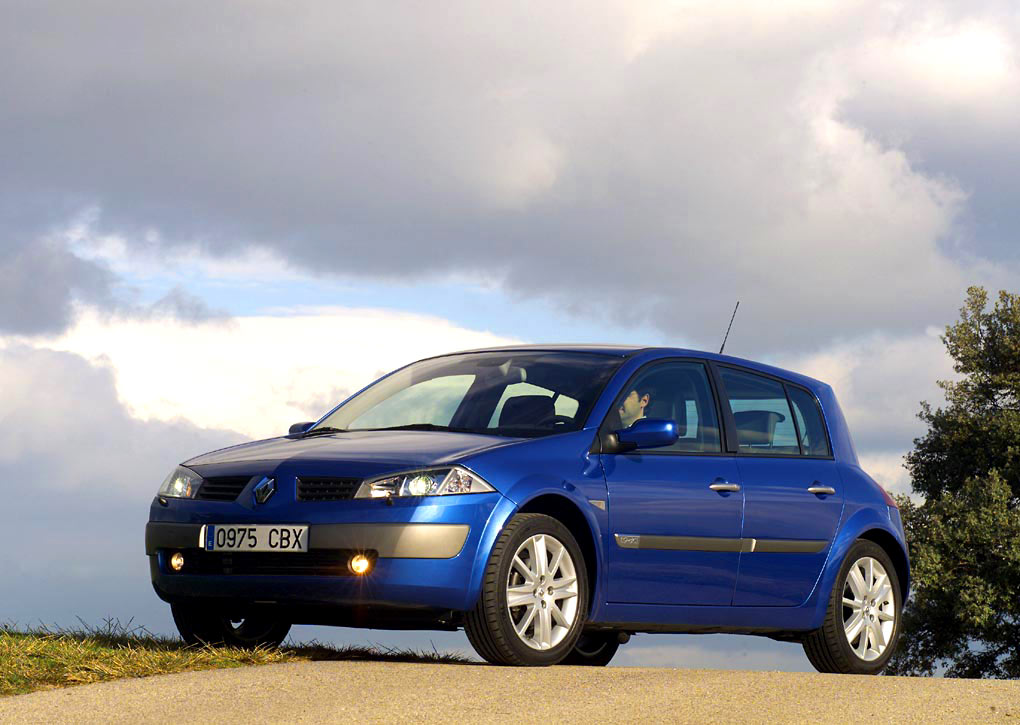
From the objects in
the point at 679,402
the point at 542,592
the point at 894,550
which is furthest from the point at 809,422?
the point at 542,592

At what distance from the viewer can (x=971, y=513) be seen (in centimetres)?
Result: 3131

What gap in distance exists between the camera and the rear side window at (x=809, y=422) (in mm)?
9289

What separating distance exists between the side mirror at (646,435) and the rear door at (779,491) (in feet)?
3.47

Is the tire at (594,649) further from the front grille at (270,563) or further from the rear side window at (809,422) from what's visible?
the front grille at (270,563)

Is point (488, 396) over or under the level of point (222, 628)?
over

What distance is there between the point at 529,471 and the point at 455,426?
0.97m

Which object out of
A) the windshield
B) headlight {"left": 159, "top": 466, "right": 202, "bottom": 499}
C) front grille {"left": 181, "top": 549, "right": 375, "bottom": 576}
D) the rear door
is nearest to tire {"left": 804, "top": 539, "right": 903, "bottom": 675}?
the rear door

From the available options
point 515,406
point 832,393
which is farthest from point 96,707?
point 832,393

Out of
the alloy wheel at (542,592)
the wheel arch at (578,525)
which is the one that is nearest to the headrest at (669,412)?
the wheel arch at (578,525)

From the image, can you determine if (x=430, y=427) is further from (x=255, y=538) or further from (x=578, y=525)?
(x=255, y=538)

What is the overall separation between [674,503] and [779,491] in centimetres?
108

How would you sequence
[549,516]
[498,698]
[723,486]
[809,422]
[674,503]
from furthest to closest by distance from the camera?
[809,422] < [723,486] < [674,503] < [549,516] < [498,698]

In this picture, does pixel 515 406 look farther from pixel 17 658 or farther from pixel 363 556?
pixel 17 658

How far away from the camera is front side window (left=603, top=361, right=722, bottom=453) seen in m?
8.02
